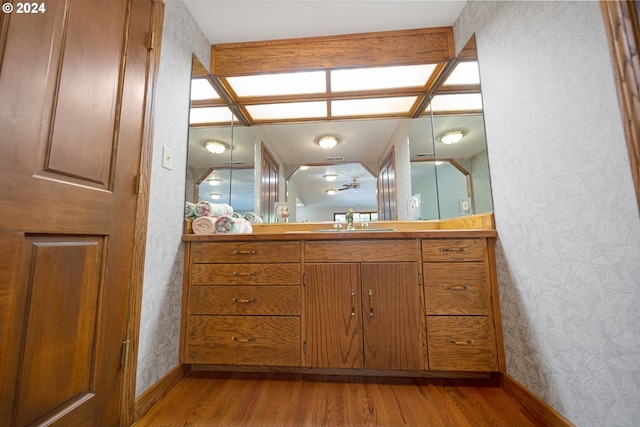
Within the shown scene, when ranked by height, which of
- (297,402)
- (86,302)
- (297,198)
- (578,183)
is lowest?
(297,402)

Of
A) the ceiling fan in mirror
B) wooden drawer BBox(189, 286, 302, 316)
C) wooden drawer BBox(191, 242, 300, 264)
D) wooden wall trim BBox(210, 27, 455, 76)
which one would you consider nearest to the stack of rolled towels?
wooden drawer BBox(191, 242, 300, 264)

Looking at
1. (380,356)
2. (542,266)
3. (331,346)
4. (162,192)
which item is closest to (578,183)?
(542,266)

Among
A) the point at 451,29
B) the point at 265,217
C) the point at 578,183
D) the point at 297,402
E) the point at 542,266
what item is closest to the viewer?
the point at 578,183

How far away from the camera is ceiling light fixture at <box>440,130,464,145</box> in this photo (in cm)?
179

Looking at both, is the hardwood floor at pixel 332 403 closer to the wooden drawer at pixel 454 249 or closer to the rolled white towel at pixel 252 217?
the wooden drawer at pixel 454 249

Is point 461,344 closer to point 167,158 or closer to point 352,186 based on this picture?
point 352,186

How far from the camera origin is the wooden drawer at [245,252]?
140cm

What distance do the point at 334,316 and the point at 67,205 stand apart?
1193 mm

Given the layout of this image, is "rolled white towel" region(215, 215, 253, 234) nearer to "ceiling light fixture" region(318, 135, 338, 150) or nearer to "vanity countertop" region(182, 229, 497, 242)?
"vanity countertop" region(182, 229, 497, 242)

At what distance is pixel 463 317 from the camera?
1.30 metres

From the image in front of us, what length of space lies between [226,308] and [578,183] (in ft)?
5.33

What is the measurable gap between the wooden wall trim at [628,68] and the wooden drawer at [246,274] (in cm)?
129

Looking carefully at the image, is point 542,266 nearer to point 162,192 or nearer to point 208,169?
point 162,192

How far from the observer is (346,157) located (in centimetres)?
223
